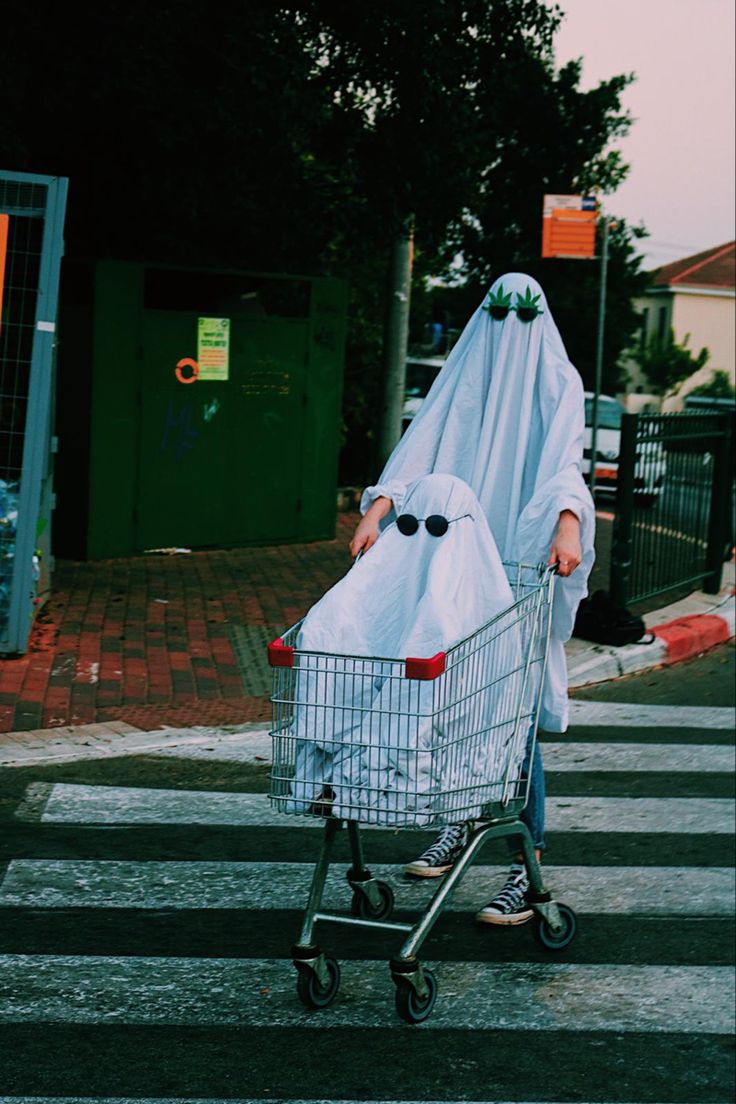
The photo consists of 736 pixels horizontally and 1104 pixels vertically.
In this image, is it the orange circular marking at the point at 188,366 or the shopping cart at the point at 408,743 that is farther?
the orange circular marking at the point at 188,366

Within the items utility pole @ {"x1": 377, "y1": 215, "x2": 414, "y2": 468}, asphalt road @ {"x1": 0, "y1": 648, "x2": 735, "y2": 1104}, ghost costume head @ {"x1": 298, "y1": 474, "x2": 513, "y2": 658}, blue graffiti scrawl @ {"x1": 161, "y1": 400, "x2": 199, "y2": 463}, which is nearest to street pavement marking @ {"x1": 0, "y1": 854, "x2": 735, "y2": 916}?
asphalt road @ {"x1": 0, "y1": 648, "x2": 735, "y2": 1104}

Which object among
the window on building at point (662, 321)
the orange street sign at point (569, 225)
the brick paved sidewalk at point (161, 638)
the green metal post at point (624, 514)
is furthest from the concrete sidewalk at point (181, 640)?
the window on building at point (662, 321)

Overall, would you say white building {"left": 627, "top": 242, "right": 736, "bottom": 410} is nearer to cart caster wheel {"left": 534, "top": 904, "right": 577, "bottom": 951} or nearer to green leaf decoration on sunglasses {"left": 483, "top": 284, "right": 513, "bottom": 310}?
green leaf decoration on sunglasses {"left": 483, "top": 284, "right": 513, "bottom": 310}

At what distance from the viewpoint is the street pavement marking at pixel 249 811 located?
19.3ft

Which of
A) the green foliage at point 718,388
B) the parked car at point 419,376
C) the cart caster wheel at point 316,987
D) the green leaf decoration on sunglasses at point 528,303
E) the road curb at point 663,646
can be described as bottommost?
the cart caster wheel at point 316,987

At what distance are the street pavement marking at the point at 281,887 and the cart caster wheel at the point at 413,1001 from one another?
0.88 m

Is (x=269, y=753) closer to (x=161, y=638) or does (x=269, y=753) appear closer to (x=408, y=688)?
(x=161, y=638)

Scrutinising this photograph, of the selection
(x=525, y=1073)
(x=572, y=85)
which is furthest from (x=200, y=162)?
(x=572, y=85)

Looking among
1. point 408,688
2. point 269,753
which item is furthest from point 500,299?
point 269,753

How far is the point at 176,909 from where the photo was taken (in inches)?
193

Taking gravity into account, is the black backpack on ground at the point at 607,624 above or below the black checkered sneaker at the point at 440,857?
above

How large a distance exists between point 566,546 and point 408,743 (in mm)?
860

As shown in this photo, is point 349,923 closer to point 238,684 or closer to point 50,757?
point 50,757

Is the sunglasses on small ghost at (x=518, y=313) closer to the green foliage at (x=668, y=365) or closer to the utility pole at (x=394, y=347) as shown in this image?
the utility pole at (x=394, y=347)
